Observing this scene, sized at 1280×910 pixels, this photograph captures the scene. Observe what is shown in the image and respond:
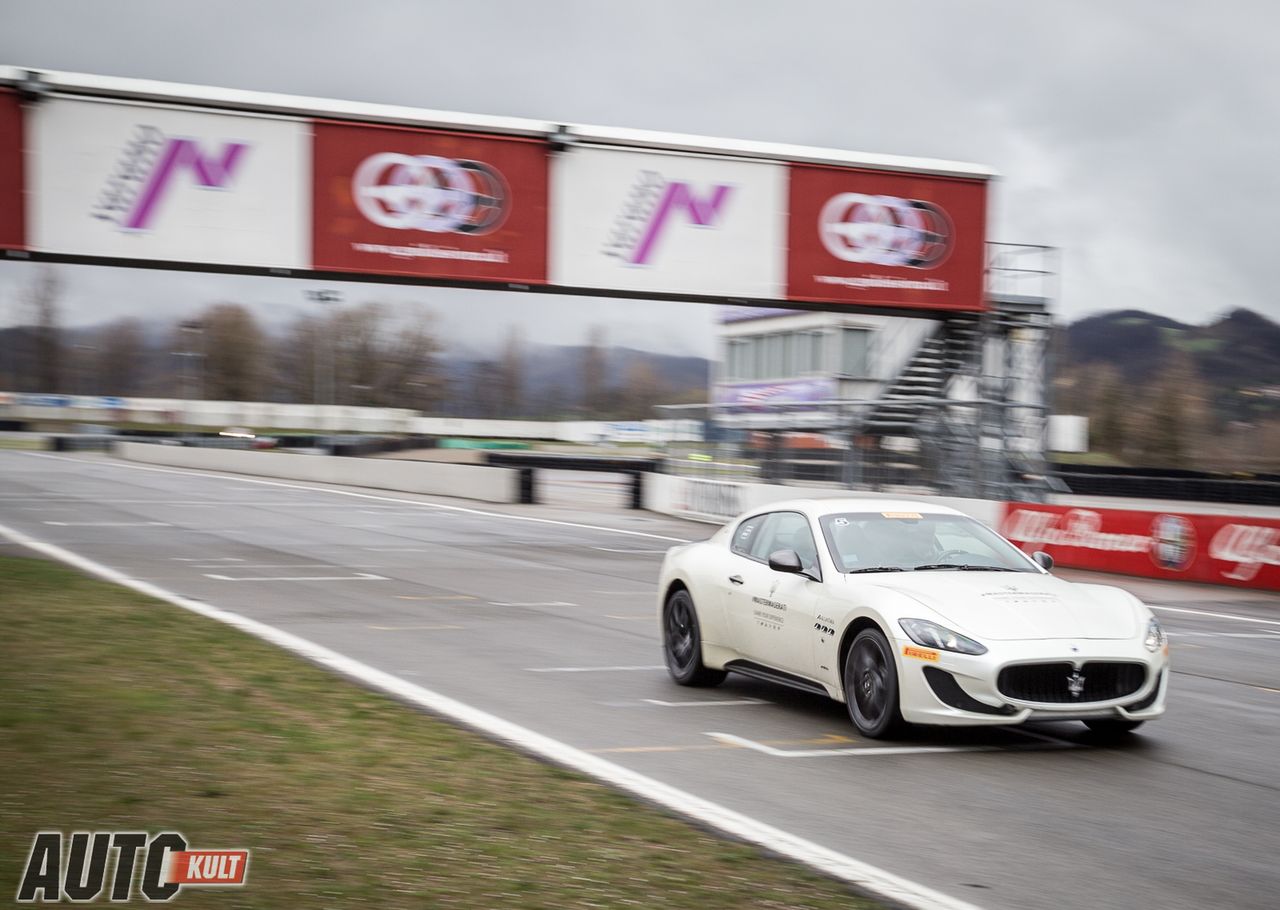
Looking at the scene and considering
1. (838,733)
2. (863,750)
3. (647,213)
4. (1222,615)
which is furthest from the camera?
(647,213)

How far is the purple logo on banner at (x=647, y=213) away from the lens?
90.0ft

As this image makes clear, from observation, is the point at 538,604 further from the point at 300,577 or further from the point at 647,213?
the point at 647,213

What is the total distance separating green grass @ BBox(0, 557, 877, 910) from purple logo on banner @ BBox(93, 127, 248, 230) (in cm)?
1765

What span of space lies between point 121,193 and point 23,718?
19.8 metres

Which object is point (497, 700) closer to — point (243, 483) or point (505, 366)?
point (243, 483)

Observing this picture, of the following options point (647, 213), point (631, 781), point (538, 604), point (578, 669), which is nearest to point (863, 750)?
point (631, 781)

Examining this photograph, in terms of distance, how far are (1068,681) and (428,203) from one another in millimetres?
20636

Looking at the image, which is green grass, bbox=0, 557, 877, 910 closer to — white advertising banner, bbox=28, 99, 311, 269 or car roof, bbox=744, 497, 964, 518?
car roof, bbox=744, 497, 964, 518

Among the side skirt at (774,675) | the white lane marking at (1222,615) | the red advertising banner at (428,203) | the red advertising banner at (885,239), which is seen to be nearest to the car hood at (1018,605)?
the side skirt at (774,675)

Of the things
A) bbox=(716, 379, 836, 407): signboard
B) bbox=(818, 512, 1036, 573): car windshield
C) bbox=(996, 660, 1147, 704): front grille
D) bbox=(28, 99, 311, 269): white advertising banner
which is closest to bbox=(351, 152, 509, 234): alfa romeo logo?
bbox=(28, 99, 311, 269): white advertising banner

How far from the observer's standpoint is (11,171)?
24.5 meters

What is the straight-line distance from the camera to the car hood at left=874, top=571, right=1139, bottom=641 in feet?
25.0

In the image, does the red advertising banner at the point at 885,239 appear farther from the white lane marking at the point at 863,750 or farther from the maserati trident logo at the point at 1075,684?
the maserati trident logo at the point at 1075,684

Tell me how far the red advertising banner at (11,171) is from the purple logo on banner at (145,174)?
4.35ft
